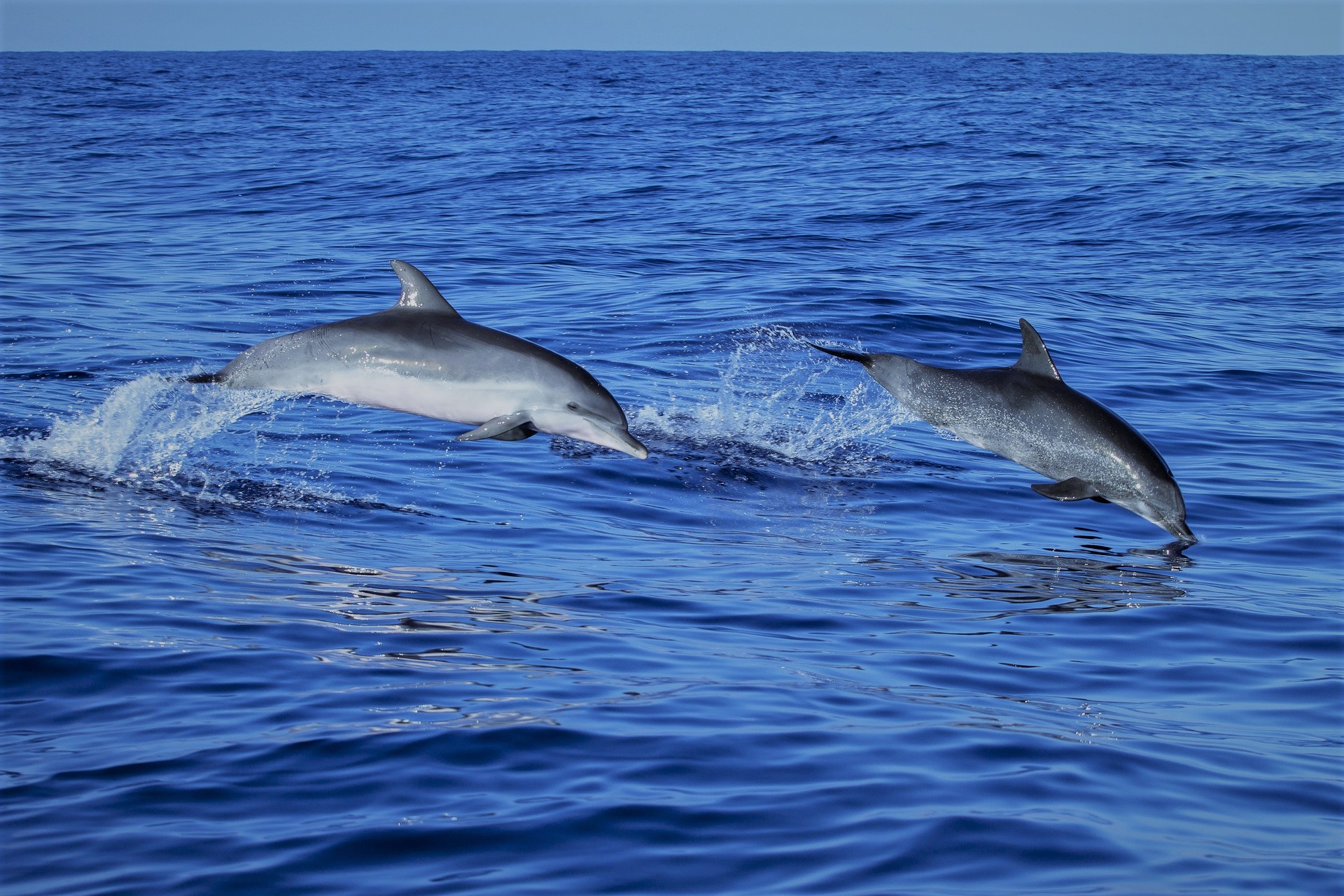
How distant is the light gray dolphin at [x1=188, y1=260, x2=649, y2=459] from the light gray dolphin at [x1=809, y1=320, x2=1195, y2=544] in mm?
1654

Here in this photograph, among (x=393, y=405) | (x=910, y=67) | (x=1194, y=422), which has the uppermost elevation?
(x=910, y=67)

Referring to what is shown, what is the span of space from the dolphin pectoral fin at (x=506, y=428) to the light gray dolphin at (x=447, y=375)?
0.01 meters

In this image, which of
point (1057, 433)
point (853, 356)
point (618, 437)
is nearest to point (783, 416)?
point (853, 356)

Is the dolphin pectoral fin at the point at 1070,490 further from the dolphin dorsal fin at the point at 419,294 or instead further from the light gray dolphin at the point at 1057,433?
the dolphin dorsal fin at the point at 419,294

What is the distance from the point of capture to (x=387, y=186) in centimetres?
2611

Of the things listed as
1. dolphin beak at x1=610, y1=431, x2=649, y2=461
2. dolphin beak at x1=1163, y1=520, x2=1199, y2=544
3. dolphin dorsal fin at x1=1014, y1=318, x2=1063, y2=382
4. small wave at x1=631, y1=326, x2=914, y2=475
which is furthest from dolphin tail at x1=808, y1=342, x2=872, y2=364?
dolphin beak at x1=1163, y1=520, x2=1199, y2=544

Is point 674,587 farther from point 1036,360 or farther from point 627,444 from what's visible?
point 1036,360

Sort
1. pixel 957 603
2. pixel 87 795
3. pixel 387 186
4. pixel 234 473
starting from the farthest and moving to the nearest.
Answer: pixel 387 186
pixel 234 473
pixel 957 603
pixel 87 795

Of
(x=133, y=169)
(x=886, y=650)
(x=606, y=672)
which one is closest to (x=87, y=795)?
(x=606, y=672)

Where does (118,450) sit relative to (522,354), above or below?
below

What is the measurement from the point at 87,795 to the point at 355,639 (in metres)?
1.70

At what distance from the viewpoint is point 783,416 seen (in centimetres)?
1136

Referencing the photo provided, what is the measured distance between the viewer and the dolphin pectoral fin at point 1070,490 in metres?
7.49

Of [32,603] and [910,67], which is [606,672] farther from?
[910,67]
